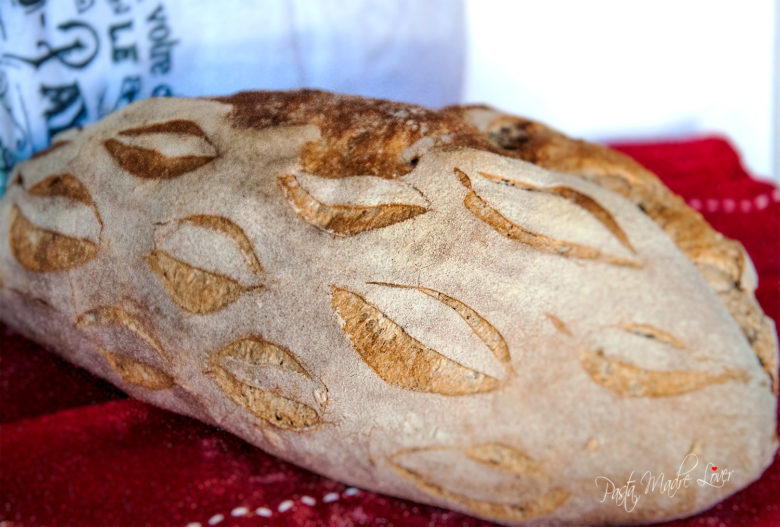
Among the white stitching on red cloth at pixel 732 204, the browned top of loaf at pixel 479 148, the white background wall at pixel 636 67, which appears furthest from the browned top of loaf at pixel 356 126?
the white background wall at pixel 636 67

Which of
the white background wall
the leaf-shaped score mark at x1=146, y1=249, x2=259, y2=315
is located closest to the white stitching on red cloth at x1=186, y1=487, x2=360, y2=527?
the leaf-shaped score mark at x1=146, y1=249, x2=259, y2=315

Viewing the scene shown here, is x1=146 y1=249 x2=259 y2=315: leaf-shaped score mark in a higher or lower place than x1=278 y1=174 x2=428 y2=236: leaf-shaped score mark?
lower

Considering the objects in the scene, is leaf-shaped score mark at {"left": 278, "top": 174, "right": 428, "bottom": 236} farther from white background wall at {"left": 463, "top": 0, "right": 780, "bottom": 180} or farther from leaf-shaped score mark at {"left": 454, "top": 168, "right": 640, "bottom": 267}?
white background wall at {"left": 463, "top": 0, "right": 780, "bottom": 180}

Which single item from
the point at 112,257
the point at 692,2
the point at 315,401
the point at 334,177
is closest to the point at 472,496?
the point at 315,401

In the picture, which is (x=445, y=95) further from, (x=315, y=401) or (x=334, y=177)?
(x=315, y=401)

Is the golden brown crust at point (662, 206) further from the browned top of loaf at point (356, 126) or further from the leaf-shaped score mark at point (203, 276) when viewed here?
the leaf-shaped score mark at point (203, 276)

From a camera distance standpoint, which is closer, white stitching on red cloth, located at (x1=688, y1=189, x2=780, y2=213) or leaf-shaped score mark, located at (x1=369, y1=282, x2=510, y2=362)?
leaf-shaped score mark, located at (x1=369, y1=282, x2=510, y2=362)
